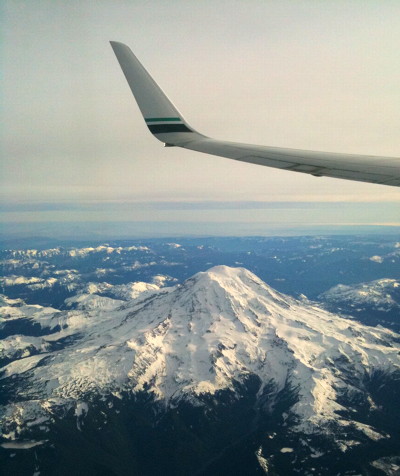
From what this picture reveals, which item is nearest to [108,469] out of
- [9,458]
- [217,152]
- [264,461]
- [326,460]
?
[9,458]

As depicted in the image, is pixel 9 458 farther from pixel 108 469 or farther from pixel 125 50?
pixel 125 50

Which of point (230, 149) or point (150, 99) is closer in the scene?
point (150, 99)

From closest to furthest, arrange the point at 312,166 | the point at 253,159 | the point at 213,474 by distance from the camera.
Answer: the point at 312,166 → the point at 253,159 → the point at 213,474

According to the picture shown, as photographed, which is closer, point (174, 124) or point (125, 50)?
point (125, 50)

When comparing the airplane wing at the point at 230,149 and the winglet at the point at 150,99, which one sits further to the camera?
the winglet at the point at 150,99

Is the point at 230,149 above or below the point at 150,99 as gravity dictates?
below

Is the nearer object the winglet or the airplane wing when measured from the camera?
the airplane wing
